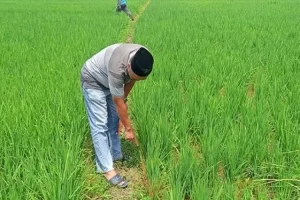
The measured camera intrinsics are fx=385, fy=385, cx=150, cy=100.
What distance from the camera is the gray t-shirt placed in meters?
2.54

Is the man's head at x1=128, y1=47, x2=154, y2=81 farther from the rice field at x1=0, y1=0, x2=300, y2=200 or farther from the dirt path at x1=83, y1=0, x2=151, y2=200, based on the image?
the dirt path at x1=83, y1=0, x2=151, y2=200

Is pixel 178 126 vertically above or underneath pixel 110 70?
underneath

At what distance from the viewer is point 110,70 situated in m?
2.57

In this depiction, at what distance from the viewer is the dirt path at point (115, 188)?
2484 mm

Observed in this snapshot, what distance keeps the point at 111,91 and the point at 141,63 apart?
293 mm

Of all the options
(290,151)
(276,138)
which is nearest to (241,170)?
(290,151)

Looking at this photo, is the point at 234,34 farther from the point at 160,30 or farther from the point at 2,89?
the point at 2,89

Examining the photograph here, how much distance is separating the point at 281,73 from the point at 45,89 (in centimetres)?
278

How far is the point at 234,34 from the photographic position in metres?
8.45

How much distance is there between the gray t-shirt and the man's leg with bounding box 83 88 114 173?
8 cm

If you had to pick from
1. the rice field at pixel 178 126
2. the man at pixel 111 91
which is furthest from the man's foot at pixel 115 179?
the rice field at pixel 178 126

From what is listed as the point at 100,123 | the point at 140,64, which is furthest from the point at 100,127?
the point at 140,64

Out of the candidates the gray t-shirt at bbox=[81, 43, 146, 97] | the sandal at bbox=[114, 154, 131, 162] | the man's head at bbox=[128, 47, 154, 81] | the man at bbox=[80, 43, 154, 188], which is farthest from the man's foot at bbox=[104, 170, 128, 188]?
the man's head at bbox=[128, 47, 154, 81]

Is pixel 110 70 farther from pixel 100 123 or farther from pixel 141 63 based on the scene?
pixel 100 123
